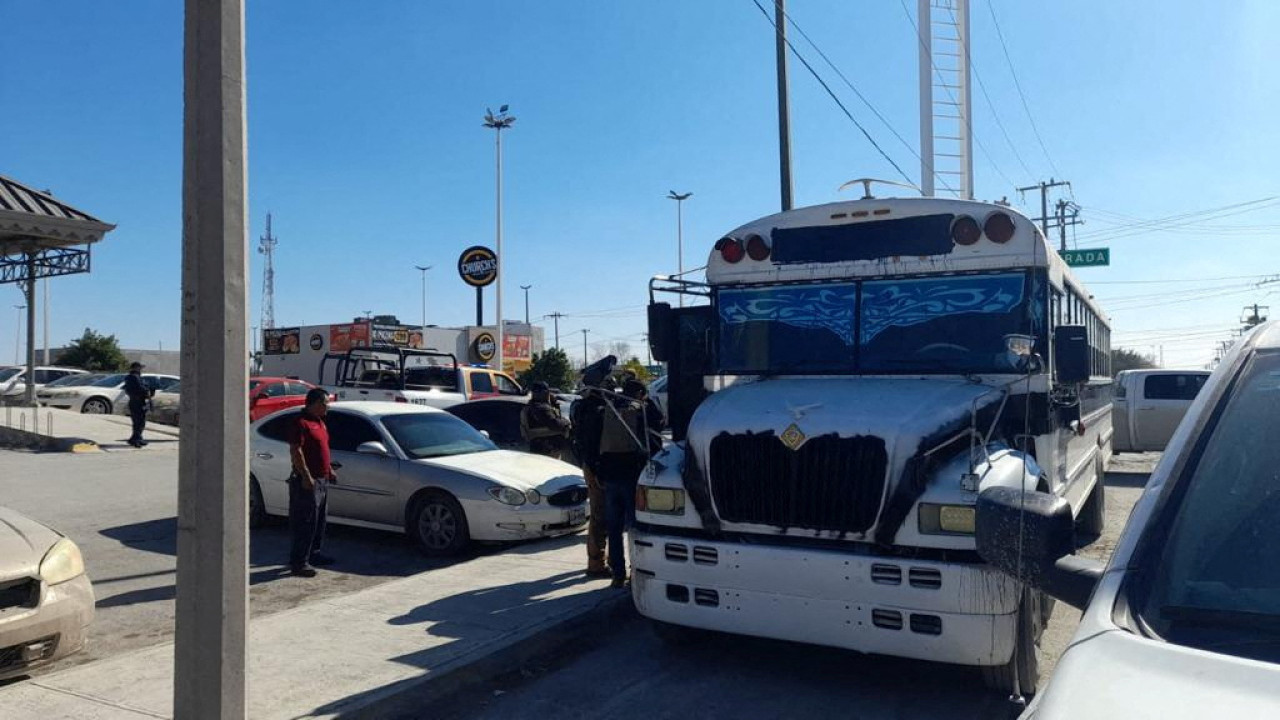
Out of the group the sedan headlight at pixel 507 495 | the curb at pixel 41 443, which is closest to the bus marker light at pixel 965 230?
the sedan headlight at pixel 507 495

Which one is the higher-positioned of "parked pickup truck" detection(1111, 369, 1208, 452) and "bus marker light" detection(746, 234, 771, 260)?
"bus marker light" detection(746, 234, 771, 260)

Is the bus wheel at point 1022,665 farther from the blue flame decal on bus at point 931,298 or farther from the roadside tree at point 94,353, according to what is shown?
the roadside tree at point 94,353

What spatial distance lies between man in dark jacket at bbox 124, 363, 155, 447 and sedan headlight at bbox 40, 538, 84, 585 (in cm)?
1462

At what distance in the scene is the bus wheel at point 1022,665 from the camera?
500 centimetres

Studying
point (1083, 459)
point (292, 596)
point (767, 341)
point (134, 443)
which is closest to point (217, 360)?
point (767, 341)

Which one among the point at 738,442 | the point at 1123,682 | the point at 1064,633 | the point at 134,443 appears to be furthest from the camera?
the point at 134,443

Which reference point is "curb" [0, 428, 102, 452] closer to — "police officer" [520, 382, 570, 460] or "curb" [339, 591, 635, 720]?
"police officer" [520, 382, 570, 460]

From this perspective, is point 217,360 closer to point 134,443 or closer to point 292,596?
point 292,596

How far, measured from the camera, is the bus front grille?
5.18m

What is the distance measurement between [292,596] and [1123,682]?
7367mm

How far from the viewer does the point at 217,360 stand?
390 centimetres

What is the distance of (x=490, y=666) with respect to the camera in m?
5.78

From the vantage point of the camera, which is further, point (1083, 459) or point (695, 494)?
point (1083, 459)

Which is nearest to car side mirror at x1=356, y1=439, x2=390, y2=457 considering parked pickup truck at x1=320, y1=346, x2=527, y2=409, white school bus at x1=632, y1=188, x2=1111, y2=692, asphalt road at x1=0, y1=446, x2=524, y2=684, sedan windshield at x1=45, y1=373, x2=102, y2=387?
asphalt road at x1=0, y1=446, x2=524, y2=684
